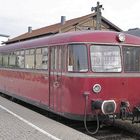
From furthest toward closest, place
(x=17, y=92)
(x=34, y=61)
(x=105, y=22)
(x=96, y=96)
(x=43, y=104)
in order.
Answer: (x=105, y=22) < (x=17, y=92) < (x=34, y=61) < (x=43, y=104) < (x=96, y=96)

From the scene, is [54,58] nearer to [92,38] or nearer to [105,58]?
[92,38]

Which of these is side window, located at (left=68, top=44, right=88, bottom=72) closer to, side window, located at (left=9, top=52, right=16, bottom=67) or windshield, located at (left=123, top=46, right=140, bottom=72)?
windshield, located at (left=123, top=46, right=140, bottom=72)

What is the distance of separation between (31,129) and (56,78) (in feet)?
7.21

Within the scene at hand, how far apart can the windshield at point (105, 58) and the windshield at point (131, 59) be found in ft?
0.76

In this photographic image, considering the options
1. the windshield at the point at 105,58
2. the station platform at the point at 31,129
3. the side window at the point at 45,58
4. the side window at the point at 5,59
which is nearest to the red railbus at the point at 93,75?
the windshield at the point at 105,58

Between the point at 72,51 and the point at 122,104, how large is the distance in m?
1.90

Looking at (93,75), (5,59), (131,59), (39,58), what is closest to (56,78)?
(93,75)

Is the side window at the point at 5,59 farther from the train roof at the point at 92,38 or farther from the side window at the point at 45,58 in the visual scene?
the train roof at the point at 92,38

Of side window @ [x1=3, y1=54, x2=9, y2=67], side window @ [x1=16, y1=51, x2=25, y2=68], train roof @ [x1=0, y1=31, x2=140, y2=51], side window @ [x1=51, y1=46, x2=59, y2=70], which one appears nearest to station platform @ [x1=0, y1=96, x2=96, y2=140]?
side window @ [x1=51, y1=46, x2=59, y2=70]

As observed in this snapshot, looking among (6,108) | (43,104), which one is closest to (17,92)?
(6,108)

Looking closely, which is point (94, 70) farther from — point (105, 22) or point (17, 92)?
point (105, 22)

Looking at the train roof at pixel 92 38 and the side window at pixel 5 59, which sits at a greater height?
the train roof at pixel 92 38

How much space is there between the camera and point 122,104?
11008 millimetres

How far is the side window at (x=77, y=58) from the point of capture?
10789 millimetres
